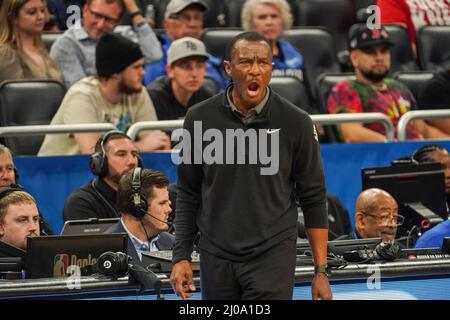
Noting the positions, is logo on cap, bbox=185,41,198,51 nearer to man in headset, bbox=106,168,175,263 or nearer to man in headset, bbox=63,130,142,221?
man in headset, bbox=63,130,142,221

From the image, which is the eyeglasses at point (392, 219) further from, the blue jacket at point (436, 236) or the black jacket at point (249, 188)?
the black jacket at point (249, 188)

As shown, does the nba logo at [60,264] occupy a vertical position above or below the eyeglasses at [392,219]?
above

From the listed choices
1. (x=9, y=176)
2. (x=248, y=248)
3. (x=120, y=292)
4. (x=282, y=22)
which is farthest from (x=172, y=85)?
(x=248, y=248)

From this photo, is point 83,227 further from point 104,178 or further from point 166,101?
point 166,101

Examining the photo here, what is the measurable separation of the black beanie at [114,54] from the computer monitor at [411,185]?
1864 millimetres

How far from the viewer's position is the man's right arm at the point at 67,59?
8.29 meters

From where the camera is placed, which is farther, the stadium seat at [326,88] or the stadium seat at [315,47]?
the stadium seat at [315,47]

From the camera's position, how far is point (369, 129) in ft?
26.9

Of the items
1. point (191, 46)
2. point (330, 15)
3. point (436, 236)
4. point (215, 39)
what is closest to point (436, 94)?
point (330, 15)

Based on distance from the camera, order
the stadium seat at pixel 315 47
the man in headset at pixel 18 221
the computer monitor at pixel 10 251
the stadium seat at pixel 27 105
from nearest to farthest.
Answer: the computer monitor at pixel 10 251 → the man in headset at pixel 18 221 → the stadium seat at pixel 27 105 → the stadium seat at pixel 315 47

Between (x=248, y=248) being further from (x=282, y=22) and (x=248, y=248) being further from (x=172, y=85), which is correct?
(x=282, y=22)

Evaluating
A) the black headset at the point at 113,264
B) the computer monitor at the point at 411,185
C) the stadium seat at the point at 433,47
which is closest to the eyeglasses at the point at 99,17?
the computer monitor at the point at 411,185

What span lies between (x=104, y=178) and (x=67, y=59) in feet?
5.30

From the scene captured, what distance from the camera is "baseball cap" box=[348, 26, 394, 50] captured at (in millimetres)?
8648
